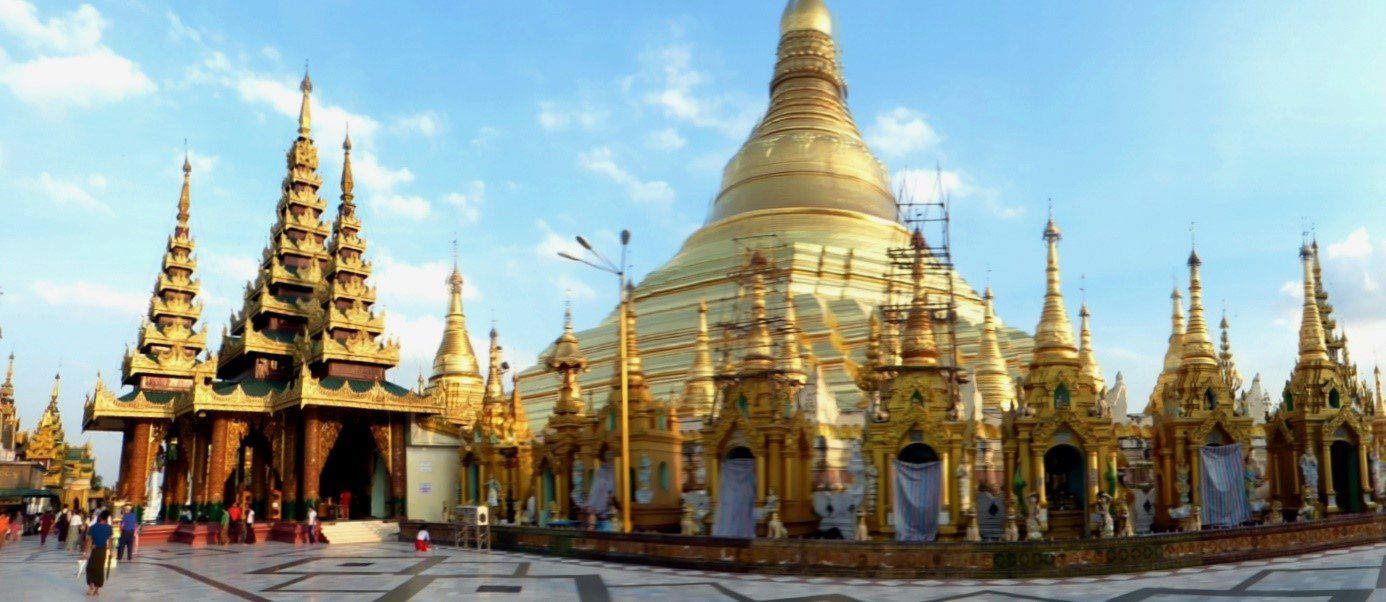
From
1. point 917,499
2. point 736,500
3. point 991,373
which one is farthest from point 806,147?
point 917,499

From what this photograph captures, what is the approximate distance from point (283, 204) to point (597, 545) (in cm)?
2384

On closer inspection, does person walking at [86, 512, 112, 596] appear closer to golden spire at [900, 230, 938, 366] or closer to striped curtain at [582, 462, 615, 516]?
striped curtain at [582, 462, 615, 516]

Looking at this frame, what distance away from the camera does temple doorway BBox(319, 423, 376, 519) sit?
35844mm

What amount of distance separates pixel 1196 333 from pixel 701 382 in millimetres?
13466

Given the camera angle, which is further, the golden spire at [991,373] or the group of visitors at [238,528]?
the golden spire at [991,373]

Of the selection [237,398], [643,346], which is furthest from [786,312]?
[237,398]

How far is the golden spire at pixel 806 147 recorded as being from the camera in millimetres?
46156

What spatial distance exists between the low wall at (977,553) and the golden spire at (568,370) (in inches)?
336

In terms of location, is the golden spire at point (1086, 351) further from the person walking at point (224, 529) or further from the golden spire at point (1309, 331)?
the person walking at point (224, 529)

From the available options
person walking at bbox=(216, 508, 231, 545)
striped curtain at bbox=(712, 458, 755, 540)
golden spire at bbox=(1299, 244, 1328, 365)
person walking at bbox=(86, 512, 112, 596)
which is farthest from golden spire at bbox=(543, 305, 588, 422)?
golden spire at bbox=(1299, 244, 1328, 365)

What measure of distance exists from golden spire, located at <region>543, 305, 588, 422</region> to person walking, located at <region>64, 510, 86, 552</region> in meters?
12.5

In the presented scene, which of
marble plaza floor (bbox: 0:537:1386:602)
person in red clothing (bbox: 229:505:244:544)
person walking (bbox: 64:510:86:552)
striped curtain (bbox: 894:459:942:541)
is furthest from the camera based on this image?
Answer: person in red clothing (bbox: 229:505:244:544)

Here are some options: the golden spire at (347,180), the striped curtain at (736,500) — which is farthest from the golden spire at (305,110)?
the striped curtain at (736,500)

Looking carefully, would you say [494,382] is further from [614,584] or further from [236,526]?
[614,584]
